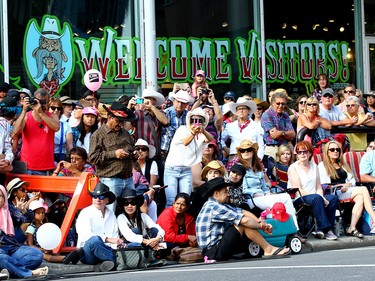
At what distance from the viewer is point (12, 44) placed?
1988 centimetres

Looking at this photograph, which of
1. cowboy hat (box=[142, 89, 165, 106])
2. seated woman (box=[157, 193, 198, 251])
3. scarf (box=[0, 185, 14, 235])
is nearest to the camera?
scarf (box=[0, 185, 14, 235])

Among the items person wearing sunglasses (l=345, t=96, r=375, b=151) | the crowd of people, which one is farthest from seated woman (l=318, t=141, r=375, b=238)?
person wearing sunglasses (l=345, t=96, r=375, b=151)

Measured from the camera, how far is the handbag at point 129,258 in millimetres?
14070

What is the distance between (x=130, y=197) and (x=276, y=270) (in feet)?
10.8

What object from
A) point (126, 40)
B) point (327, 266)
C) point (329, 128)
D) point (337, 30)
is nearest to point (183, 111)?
point (329, 128)

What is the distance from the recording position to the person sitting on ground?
14.6 m

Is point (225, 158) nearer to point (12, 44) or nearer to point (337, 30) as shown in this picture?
point (12, 44)

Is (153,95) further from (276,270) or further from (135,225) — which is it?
(276,270)

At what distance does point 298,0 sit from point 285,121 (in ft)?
19.8

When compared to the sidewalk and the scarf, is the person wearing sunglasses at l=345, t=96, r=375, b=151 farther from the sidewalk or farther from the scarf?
the scarf

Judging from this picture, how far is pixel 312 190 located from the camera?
17109 millimetres

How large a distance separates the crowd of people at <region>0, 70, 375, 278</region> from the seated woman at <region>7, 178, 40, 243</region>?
0.01 metres

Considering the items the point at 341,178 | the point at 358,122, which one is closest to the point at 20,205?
the point at 341,178

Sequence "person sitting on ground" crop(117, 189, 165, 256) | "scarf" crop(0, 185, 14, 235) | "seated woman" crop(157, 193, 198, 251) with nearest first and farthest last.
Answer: "scarf" crop(0, 185, 14, 235), "person sitting on ground" crop(117, 189, 165, 256), "seated woman" crop(157, 193, 198, 251)
